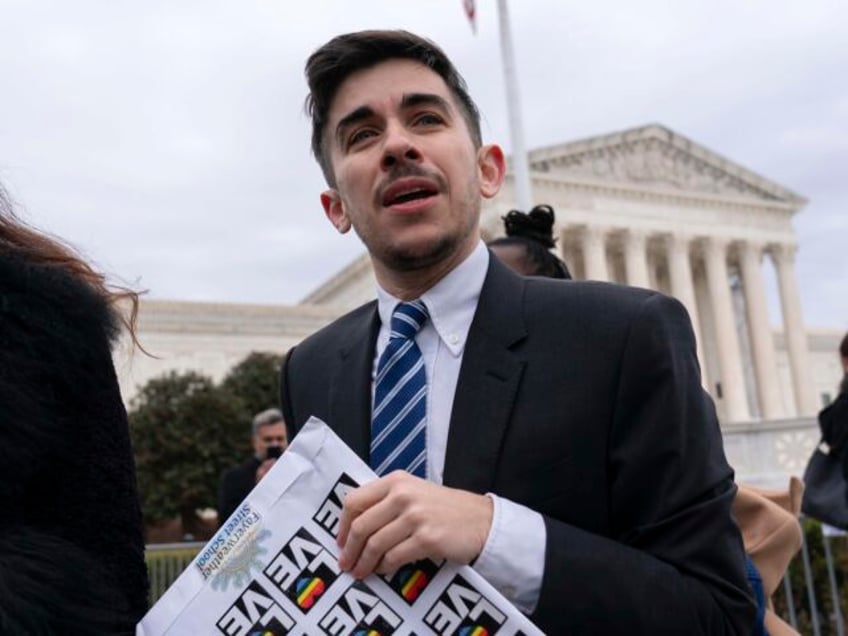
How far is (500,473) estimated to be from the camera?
1.65 m

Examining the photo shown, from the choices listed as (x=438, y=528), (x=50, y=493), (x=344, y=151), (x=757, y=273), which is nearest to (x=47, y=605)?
(x=50, y=493)

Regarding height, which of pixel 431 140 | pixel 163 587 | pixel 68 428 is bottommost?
pixel 163 587

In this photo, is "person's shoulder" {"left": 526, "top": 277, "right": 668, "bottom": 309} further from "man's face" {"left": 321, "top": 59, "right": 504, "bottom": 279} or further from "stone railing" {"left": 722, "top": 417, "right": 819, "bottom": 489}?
"stone railing" {"left": 722, "top": 417, "right": 819, "bottom": 489}

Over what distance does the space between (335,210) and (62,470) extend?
941 mm

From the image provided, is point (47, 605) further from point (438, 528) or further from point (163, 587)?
point (163, 587)

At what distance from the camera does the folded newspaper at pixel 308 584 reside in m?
1.33

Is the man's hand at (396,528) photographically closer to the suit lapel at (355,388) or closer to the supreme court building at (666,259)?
the suit lapel at (355,388)

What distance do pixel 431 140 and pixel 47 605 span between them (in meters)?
0.99

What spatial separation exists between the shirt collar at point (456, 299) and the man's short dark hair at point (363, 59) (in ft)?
0.87

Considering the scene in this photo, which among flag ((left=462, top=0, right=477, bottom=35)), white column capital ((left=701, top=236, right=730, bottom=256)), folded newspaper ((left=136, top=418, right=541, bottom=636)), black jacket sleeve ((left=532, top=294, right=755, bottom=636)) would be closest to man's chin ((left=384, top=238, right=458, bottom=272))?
black jacket sleeve ((left=532, top=294, right=755, bottom=636))

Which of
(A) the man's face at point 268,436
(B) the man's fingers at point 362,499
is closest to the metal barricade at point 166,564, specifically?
(A) the man's face at point 268,436

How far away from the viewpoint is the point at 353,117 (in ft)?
5.98

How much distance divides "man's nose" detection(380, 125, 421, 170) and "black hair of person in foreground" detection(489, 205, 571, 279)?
4.33 feet

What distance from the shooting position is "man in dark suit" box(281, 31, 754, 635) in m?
1.47
